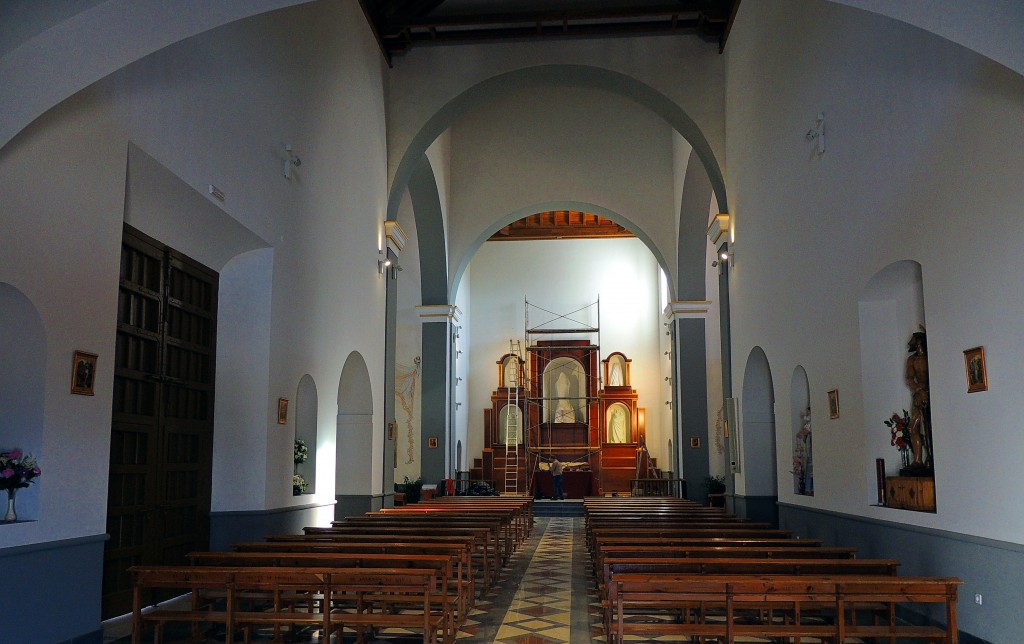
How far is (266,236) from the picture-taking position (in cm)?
887

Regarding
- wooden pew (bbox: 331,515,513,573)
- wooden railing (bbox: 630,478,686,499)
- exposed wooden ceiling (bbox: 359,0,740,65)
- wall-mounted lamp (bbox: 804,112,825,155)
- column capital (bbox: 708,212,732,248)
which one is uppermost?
exposed wooden ceiling (bbox: 359,0,740,65)

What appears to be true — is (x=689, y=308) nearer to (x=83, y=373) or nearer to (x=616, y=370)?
(x=616, y=370)

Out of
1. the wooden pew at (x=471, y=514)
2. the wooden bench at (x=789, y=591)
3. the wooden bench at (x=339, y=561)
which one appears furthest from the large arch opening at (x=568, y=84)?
the wooden bench at (x=789, y=591)

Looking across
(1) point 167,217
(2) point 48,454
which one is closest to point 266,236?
(1) point 167,217

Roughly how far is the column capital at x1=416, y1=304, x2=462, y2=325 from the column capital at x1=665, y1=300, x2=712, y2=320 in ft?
15.2

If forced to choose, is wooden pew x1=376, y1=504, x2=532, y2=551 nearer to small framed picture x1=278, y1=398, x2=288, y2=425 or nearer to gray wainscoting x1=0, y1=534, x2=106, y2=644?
small framed picture x1=278, y1=398, x2=288, y2=425

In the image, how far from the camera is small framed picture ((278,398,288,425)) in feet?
30.2

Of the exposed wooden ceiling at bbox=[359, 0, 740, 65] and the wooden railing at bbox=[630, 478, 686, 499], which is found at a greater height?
the exposed wooden ceiling at bbox=[359, 0, 740, 65]

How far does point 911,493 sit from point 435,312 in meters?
12.6

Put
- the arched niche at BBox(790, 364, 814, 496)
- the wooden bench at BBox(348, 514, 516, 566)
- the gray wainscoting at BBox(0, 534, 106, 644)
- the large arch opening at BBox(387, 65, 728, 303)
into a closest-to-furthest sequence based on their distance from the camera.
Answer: the gray wainscoting at BBox(0, 534, 106, 644) → the wooden bench at BBox(348, 514, 516, 566) → the arched niche at BBox(790, 364, 814, 496) → the large arch opening at BBox(387, 65, 728, 303)

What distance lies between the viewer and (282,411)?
30.4ft

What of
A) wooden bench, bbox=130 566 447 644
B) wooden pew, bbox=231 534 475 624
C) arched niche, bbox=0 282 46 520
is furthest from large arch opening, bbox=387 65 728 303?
wooden bench, bbox=130 566 447 644

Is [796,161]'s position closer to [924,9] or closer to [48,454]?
[924,9]

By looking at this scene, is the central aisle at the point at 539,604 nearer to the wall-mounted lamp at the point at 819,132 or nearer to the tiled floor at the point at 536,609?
the tiled floor at the point at 536,609
